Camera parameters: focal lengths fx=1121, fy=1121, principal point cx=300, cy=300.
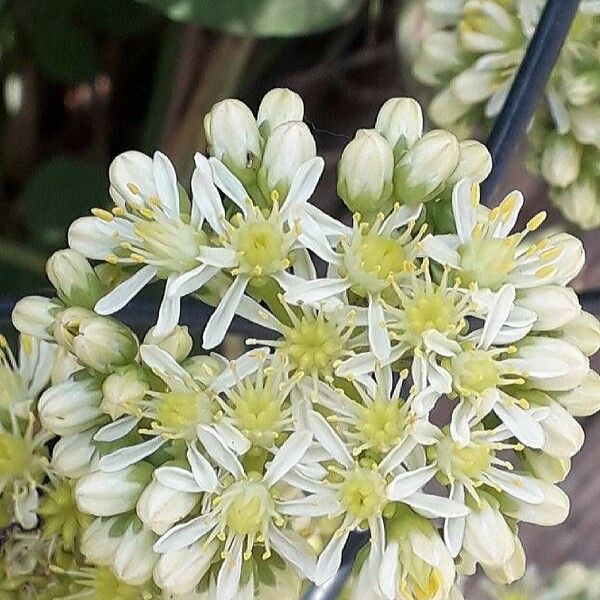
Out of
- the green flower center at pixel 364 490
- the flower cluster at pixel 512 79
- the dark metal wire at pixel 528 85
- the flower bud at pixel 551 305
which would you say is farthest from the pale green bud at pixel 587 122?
the green flower center at pixel 364 490

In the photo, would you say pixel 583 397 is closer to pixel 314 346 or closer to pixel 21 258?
pixel 314 346

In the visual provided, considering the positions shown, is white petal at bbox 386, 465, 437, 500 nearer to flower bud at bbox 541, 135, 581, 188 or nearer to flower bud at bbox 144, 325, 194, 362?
flower bud at bbox 144, 325, 194, 362

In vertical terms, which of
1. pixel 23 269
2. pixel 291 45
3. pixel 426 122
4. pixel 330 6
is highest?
pixel 330 6

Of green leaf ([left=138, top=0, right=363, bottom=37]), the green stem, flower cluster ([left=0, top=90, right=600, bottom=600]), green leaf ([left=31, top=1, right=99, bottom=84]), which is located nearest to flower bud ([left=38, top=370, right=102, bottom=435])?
flower cluster ([left=0, top=90, right=600, bottom=600])

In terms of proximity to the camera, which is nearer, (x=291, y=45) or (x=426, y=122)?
(x=426, y=122)

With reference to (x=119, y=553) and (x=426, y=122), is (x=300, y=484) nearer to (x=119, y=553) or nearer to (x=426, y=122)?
(x=119, y=553)

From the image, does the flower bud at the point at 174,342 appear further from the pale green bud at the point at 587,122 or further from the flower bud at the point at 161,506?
the pale green bud at the point at 587,122

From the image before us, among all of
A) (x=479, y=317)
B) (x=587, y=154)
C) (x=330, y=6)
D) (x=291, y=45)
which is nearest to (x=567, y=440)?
(x=479, y=317)

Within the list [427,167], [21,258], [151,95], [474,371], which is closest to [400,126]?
[427,167]
